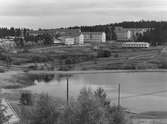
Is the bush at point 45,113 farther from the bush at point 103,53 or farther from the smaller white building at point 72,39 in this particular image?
the smaller white building at point 72,39

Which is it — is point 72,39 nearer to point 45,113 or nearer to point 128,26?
point 128,26

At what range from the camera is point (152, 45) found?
9338 cm

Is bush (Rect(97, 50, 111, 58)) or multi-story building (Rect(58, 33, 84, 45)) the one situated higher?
multi-story building (Rect(58, 33, 84, 45))

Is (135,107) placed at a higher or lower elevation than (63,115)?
lower

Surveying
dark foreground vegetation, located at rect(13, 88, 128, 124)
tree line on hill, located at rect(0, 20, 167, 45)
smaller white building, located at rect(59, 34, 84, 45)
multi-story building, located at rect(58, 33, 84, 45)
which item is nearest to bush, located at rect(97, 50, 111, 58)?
tree line on hill, located at rect(0, 20, 167, 45)

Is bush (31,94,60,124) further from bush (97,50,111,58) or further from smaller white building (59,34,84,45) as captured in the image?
smaller white building (59,34,84,45)

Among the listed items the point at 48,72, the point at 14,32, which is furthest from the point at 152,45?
the point at 14,32

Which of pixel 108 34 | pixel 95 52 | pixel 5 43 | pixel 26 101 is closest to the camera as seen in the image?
pixel 26 101

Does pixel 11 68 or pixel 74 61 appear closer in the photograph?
pixel 11 68

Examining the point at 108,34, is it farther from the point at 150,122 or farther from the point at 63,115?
the point at 63,115

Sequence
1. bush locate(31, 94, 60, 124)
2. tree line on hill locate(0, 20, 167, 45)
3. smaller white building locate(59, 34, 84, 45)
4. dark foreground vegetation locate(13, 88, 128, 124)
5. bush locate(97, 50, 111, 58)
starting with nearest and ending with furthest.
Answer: dark foreground vegetation locate(13, 88, 128, 124) → bush locate(31, 94, 60, 124) → bush locate(97, 50, 111, 58) → tree line on hill locate(0, 20, 167, 45) → smaller white building locate(59, 34, 84, 45)

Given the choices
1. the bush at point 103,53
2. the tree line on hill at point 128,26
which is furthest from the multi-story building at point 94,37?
the bush at point 103,53

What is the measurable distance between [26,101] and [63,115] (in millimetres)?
13318

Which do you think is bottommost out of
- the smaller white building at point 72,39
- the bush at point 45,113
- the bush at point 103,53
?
the bush at point 103,53
